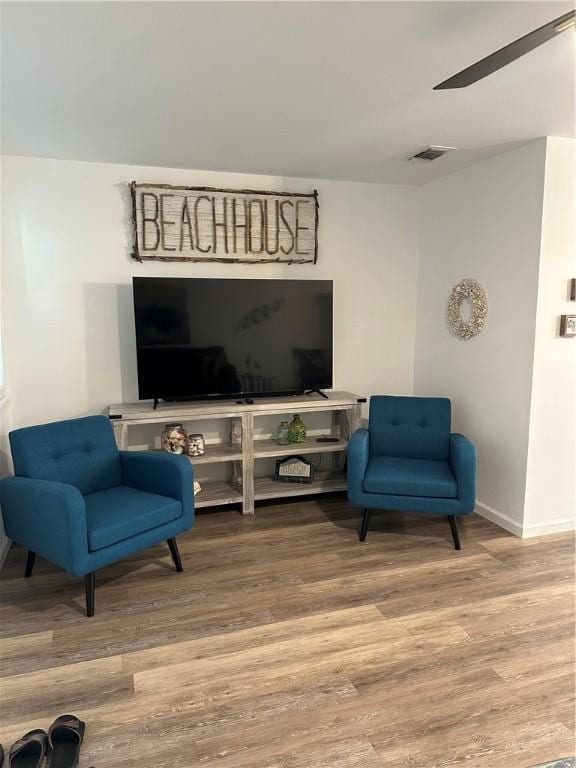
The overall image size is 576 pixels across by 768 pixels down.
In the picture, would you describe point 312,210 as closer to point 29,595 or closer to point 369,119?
point 369,119

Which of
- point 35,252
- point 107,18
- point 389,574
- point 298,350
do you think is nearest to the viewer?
point 107,18

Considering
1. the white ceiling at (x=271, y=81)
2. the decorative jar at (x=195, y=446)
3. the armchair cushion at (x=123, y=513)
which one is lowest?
the armchair cushion at (x=123, y=513)

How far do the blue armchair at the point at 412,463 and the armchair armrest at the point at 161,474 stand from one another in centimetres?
100

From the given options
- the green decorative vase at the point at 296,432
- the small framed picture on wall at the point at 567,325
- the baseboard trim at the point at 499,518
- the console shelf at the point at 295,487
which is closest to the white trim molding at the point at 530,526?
the baseboard trim at the point at 499,518

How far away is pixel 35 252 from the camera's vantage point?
346 cm

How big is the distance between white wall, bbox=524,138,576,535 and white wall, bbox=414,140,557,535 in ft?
0.16

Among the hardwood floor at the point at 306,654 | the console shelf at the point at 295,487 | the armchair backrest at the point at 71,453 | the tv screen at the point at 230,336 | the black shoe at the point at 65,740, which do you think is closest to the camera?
the black shoe at the point at 65,740

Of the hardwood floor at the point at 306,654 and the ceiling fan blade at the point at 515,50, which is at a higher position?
the ceiling fan blade at the point at 515,50

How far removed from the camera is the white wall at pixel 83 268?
3.43 metres

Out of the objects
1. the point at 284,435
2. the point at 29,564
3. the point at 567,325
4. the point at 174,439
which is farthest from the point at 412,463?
the point at 29,564

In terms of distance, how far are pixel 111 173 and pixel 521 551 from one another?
3570 millimetres

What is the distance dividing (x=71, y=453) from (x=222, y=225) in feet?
6.22

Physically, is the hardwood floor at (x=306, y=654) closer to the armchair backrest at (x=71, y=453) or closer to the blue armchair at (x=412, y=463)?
the blue armchair at (x=412, y=463)

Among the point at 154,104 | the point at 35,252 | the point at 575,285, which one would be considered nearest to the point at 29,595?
the point at 35,252
